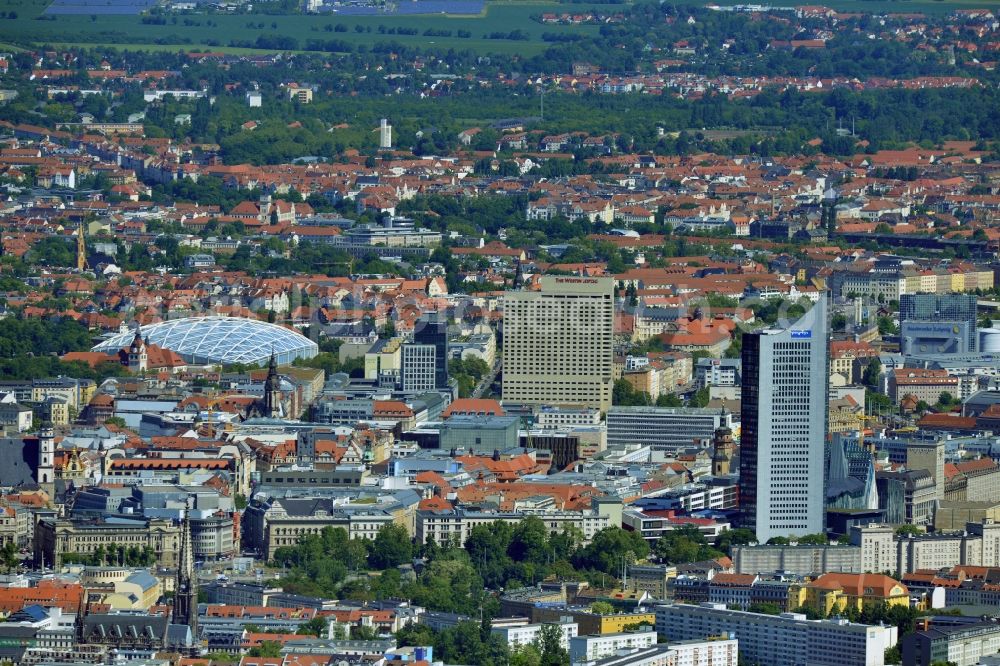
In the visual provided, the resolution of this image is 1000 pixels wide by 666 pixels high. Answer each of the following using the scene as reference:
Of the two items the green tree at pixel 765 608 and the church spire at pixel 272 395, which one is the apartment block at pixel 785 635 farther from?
the church spire at pixel 272 395

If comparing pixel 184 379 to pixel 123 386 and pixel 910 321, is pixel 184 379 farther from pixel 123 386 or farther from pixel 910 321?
pixel 910 321

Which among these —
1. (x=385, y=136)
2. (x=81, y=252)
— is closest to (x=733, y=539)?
(x=81, y=252)

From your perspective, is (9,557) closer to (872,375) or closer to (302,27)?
(872,375)

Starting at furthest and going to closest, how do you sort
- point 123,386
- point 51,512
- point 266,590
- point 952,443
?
point 123,386 → point 952,443 → point 51,512 → point 266,590

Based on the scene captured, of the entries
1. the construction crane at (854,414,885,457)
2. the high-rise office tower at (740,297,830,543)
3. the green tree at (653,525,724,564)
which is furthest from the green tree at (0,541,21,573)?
the construction crane at (854,414,885,457)

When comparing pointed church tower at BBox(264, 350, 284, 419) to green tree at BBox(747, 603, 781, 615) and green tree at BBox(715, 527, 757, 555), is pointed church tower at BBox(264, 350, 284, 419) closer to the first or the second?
green tree at BBox(715, 527, 757, 555)

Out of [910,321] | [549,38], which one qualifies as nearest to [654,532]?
[910,321]
